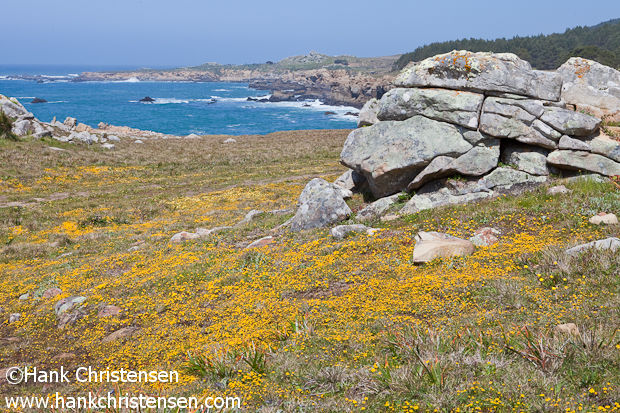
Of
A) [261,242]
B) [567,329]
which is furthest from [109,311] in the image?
[567,329]

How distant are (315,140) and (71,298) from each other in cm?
5223

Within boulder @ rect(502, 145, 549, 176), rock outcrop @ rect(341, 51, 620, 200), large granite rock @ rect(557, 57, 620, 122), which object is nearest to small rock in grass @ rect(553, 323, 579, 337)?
rock outcrop @ rect(341, 51, 620, 200)

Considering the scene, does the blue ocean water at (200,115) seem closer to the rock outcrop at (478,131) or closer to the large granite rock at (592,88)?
the rock outcrop at (478,131)

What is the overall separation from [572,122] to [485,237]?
9.22 meters

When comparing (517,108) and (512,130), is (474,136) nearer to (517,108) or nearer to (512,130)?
(512,130)

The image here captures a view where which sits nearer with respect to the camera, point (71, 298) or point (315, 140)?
point (71, 298)

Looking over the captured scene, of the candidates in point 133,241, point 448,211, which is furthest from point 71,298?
point 448,211

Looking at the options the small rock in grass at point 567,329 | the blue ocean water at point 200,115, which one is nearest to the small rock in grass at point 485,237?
the small rock in grass at point 567,329

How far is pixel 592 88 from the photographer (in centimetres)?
2062

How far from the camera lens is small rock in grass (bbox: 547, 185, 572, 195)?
1535 centimetres

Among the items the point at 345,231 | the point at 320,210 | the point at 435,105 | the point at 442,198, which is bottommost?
the point at 345,231

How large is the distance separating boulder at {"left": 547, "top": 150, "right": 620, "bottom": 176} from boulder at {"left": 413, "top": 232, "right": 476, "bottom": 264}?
867 centimetres

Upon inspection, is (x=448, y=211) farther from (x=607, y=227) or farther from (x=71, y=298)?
(x=71, y=298)

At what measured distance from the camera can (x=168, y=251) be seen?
18.1 meters
